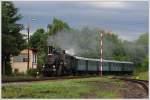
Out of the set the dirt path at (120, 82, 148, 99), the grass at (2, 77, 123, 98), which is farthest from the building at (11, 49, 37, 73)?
the dirt path at (120, 82, 148, 99)

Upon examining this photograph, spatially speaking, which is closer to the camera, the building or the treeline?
the treeline

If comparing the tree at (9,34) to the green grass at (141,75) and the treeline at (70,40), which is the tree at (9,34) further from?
the green grass at (141,75)

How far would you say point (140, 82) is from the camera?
44.7 ft

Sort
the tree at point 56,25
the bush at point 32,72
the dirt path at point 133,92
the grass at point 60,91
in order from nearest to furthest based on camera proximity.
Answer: the grass at point 60,91 < the dirt path at point 133,92 < the tree at point 56,25 < the bush at point 32,72

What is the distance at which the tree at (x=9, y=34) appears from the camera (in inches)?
478

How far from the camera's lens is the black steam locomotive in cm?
2139

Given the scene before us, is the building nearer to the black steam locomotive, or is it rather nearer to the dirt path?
the dirt path

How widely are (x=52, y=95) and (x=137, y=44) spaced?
2.66 metres

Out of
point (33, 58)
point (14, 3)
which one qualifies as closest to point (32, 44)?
point (33, 58)

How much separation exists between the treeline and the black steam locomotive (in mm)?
5049

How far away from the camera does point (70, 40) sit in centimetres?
1449

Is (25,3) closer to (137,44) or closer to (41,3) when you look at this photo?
(41,3)

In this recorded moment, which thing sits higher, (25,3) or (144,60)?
(25,3)

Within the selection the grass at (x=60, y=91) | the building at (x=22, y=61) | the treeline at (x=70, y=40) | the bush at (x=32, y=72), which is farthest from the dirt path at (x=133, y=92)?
the bush at (x=32, y=72)
